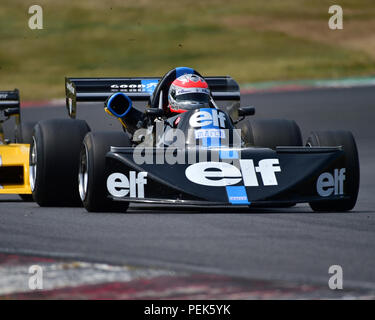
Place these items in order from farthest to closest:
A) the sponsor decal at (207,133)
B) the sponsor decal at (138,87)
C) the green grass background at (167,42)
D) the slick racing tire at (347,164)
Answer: the green grass background at (167,42)
the sponsor decal at (138,87)
the sponsor decal at (207,133)
the slick racing tire at (347,164)

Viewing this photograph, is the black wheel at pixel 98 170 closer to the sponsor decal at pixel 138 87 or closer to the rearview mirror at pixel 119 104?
the rearview mirror at pixel 119 104

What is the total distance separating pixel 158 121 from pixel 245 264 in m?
4.73

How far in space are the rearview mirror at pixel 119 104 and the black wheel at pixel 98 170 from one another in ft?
4.25

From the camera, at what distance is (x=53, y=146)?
10.0 meters

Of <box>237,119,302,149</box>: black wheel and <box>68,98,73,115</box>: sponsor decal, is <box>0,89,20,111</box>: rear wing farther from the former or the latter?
<box>237,119,302,149</box>: black wheel

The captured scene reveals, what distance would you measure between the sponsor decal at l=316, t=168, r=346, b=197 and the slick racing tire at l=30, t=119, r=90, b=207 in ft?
8.09

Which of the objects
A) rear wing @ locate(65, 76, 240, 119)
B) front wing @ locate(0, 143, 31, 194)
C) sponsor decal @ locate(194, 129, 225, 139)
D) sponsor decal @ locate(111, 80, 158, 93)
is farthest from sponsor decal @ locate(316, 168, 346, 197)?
sponsor decal @ locate(111, 80, 158, 93)

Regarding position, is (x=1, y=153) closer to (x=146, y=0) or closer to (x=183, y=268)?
Answer: (x=183, y=268)

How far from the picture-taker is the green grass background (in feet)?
123

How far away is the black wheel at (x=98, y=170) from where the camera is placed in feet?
29.7

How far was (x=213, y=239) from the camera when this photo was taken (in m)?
7.10

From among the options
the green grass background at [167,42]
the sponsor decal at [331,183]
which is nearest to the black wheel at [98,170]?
the sponsor decal at [331,183]

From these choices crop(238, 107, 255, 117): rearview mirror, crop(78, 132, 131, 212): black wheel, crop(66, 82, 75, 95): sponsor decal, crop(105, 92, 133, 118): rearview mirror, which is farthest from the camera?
crop(66, 82, 75, 95): sponsor decal
